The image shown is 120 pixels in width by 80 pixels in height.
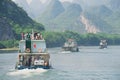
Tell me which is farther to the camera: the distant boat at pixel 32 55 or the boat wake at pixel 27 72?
the distant boat at pixel 32 55

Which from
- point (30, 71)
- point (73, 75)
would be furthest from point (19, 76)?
point (73, 75)

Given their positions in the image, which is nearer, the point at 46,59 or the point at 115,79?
the point at 115,79

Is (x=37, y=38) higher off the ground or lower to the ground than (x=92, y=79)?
higher

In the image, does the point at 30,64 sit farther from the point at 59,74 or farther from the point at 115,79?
the point at 115,79

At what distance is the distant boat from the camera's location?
114 metres

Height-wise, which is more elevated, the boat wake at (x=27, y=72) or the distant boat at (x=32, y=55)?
the distant boat at (x=32, y=55)

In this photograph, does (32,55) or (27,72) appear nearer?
(27,72)

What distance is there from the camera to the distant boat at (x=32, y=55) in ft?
373

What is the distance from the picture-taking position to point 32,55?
114 m

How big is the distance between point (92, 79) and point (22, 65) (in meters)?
20.7

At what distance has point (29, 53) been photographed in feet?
374

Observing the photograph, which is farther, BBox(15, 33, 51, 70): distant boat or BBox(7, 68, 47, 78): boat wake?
BBox(15, 33, 51, 70): distant boat

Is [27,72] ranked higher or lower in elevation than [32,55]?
lower

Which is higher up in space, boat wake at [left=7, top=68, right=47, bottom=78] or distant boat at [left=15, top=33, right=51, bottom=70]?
distant boat at [left=15, top=33, right=51, bottom=70]
